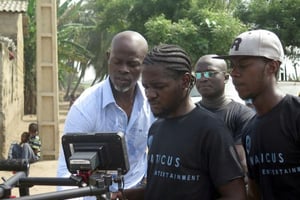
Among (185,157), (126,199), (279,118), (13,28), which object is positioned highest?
(13,28)

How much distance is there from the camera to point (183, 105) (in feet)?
7.49

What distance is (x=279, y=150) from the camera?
7.26ft

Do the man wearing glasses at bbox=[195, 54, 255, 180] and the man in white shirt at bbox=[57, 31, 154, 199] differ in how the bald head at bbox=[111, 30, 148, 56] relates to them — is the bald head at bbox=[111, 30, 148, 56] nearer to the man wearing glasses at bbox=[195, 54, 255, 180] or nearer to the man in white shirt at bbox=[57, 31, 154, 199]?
the man in white shirt at bbox=[57, 31, 154, 199]

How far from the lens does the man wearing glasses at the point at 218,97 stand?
3.81m

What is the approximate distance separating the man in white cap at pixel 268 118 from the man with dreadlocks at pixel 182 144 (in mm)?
194

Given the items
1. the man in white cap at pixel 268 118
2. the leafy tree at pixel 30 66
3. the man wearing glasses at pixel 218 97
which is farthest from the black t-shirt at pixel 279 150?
the leafy tree at pixel 30 66

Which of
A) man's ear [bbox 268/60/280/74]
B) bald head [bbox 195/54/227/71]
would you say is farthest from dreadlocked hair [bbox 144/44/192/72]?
bald head [bbox 195/54/227/71]

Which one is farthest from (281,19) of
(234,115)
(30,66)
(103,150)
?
(103,150)

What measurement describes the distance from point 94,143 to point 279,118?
79 centimetres

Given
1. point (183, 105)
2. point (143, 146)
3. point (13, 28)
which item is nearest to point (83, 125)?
point (143, 146)

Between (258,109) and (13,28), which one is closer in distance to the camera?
(258,109)

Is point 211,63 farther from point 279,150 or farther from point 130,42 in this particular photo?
point 279,150

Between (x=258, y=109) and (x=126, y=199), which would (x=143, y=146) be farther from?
(x=258, y=109)

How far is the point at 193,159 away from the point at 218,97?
1.91 metres
